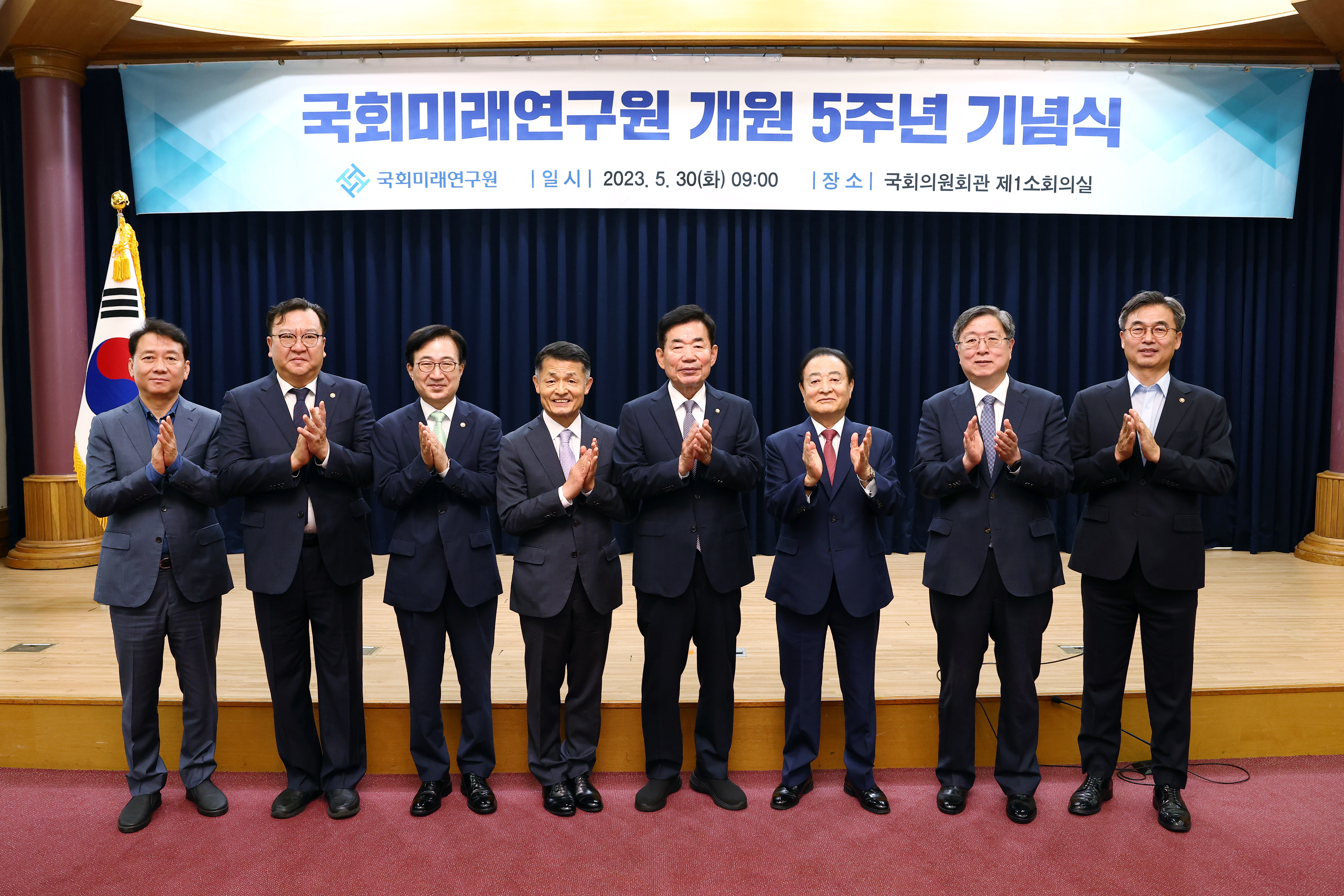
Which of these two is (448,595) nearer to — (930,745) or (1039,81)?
(930,745)

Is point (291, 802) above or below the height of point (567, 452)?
below

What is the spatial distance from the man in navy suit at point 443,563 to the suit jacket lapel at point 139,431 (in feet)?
2.07

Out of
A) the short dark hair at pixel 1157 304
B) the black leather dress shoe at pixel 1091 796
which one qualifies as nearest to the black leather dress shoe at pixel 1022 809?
the black leather dress shoe at pixel 1091 796

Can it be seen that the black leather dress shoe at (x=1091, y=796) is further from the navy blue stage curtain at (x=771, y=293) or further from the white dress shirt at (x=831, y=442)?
the navy blue stage curtain at (x=771, y=293)

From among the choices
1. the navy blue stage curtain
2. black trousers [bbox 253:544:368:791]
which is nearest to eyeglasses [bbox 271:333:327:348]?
black trousers [bbox 253:544:368:791]

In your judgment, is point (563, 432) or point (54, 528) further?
point (54, 528)

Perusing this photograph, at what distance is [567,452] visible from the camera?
8.45 ft

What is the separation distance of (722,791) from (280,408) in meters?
1.68

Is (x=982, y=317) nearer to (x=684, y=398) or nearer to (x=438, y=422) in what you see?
(x=684, y=398)

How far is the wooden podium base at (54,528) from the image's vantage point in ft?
→ 16.3

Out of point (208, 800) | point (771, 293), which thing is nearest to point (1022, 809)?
point (208, 800)

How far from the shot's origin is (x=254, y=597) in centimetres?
253

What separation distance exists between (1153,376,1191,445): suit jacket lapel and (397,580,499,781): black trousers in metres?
1.95

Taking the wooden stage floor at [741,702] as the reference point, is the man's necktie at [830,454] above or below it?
above
